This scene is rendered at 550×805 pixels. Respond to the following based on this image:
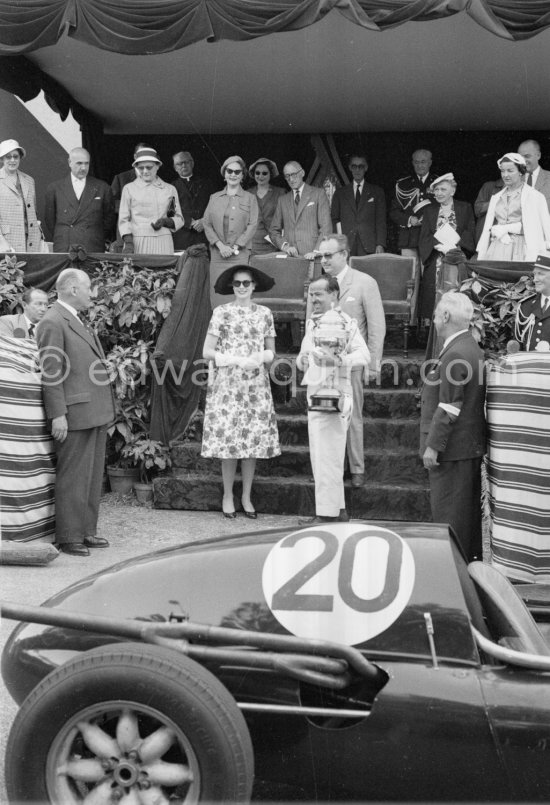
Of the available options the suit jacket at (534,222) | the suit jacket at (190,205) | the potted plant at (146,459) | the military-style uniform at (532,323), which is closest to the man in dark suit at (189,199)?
the suit jacket at (190,205)

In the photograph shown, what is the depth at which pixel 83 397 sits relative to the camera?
710cm

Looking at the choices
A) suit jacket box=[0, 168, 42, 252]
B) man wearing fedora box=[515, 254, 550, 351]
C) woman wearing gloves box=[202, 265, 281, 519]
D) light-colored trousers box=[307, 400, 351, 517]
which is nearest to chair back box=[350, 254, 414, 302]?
man wearing fedora box=[515, 254, 550, 351]

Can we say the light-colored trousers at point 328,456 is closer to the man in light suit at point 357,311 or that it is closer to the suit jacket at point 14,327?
the man in light suit at point 357,311

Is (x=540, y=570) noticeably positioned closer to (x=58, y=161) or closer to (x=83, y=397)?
(x=83, y=397)

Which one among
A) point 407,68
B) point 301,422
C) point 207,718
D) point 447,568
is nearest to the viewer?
point 207,718

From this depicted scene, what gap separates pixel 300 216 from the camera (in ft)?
37.2

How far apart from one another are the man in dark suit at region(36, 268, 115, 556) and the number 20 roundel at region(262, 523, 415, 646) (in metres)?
3.86

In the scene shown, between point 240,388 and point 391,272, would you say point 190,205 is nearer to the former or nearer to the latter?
point 391,272

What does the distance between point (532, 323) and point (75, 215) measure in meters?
5.62

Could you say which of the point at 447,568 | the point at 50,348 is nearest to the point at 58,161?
the point at 50,348

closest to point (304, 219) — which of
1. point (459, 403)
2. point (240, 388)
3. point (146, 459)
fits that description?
point (240, 388)

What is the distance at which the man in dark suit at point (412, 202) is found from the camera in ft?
37.8

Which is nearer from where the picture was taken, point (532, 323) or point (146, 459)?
point (532, 323)

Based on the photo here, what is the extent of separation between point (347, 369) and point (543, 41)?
5730mm
